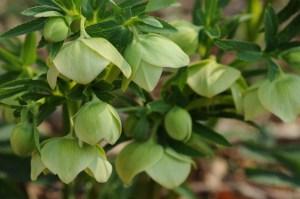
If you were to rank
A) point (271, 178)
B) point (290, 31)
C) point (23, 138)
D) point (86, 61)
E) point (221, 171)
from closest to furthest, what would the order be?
1. point (86, 61)
2. point (23, 138)
3. point (290, 31)
4. point (271, 178)
5. point (221, 171)

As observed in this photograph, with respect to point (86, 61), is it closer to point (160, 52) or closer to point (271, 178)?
point (160, 52)

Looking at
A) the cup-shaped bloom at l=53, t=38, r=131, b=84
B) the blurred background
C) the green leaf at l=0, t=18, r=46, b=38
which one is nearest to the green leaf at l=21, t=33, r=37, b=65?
the blurred background

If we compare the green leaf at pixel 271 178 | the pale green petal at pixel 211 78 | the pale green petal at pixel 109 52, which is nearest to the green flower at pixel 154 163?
the pale green petal at pixel 211 78

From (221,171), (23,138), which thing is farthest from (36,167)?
(221,171)

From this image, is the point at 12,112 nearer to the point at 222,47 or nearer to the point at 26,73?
the point at 26,73

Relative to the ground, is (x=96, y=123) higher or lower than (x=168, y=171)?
higher

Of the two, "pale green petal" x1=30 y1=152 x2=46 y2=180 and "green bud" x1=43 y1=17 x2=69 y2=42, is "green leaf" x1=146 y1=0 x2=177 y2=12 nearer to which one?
"green bud" x1=43 y1=17 x2=69 y2=42

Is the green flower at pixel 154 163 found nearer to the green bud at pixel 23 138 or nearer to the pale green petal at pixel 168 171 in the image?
the pale green petal at pixel 168 171
